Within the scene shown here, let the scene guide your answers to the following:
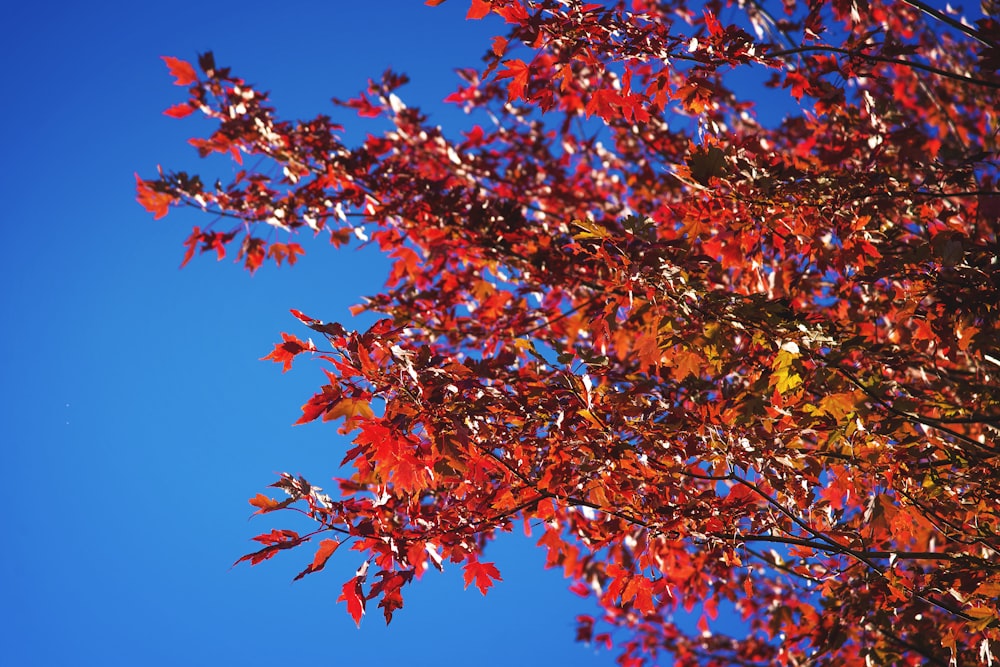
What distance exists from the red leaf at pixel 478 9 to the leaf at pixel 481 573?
190cm

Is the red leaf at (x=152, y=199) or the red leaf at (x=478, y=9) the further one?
the red leaf at (x=152, y=199)

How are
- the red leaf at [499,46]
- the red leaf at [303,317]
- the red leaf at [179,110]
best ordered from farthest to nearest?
the red leaf at [179,110] < the red leaf at [499,46] < the red leaf at [303,317]

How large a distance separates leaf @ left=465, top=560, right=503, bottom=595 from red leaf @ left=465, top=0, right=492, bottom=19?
190 cm

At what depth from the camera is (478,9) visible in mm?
2582

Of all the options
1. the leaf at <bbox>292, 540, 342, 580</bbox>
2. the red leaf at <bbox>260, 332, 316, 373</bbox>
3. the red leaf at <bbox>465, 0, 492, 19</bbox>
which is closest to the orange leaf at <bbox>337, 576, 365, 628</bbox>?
the leaf at <bbox>292, 540, 342, 580</bbox>

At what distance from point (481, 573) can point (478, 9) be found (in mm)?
1961

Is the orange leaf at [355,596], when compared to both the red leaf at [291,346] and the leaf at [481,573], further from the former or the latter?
the red leaf at [291,346]

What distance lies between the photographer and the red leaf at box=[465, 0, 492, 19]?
8.41 ft

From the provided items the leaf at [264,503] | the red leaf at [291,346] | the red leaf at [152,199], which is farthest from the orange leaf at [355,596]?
the red leaf at [152,199]

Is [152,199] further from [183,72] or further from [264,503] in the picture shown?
[264,503]

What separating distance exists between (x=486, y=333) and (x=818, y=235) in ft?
5.70

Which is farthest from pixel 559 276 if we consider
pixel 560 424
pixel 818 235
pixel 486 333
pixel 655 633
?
pixel 655 633

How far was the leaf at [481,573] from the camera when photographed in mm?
2627

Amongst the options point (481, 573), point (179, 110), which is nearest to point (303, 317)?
point (481, 573)
